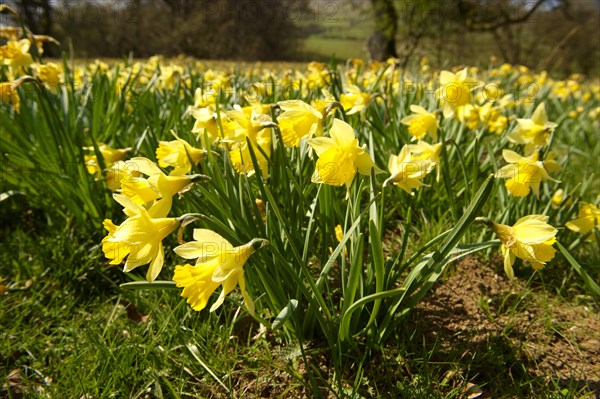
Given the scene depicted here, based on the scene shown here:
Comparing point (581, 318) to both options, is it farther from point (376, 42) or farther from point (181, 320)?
point (376, 42)

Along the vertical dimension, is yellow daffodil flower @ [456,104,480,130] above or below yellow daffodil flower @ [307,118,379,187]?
below

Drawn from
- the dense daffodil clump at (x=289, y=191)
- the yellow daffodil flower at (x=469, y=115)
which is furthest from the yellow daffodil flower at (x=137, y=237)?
the yellow daffodil flower at (x=469, y=115)

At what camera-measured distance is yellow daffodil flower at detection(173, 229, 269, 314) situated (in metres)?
1.04

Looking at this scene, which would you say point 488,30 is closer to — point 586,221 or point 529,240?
point 586,221

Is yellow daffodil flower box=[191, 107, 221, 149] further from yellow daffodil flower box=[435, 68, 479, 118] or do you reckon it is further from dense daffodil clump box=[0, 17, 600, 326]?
yellow daffodil flower box=[435, 68, 479, 118]

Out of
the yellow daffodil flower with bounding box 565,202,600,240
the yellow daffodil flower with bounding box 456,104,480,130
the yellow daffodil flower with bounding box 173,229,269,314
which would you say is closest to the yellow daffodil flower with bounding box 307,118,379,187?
the yellow daffodil flower with bounding box 173,229,269,314

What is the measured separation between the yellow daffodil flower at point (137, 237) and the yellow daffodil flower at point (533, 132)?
1579 millimetres

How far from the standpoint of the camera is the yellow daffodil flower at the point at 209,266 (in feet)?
3.40

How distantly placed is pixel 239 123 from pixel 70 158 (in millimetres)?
1236

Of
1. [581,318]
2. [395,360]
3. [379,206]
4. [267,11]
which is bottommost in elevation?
[581,318]

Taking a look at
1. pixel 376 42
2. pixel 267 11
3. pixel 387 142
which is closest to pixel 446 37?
pixel 376 42

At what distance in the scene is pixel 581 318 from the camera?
1.74m

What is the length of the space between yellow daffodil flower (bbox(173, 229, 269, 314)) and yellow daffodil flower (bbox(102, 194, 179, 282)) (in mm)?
84

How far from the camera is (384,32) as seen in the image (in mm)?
12508
